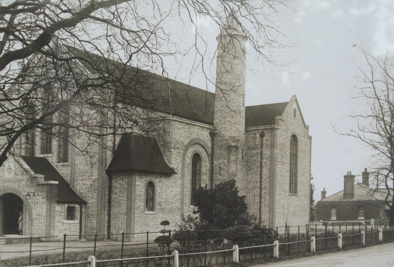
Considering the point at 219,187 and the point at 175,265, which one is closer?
the point at 175,265

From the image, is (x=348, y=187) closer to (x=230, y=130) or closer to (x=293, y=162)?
(x=293, y=162)

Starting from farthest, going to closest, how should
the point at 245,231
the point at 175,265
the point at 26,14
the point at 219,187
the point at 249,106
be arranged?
the point at 249,106 → the point at 219,187 → the point at 245,231 → the point at 175,265 → the point at 26,14

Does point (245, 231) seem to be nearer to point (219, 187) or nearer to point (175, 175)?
point (219, 187)

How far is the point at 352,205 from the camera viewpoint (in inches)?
2552

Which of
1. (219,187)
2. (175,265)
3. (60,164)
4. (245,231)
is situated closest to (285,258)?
(245,231)

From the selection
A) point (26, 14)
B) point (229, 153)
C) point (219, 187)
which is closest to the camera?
point (26, 14)

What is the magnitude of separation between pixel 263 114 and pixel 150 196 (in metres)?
13.5

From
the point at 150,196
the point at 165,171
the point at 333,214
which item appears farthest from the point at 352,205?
the point at 150,196

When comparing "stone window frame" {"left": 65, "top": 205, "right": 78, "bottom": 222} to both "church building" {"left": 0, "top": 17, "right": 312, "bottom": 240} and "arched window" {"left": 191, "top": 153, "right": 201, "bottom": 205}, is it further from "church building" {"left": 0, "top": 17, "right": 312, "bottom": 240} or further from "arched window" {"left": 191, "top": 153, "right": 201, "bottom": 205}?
"arched window" {"left": 191, "top": 153, "right": 201, "bottom": 205}

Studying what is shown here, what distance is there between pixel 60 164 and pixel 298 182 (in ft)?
59.4

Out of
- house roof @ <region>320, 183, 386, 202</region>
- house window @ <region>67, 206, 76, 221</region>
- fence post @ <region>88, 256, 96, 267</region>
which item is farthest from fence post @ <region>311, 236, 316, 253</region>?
house roof @ <region>320, 183, 386, 202</region>

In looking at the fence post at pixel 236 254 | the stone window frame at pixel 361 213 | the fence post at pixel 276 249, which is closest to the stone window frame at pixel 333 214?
the stone window frame at pixel 361 213

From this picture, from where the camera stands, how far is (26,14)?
12562 millimetres

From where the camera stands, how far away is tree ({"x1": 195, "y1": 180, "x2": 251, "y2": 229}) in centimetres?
2130
